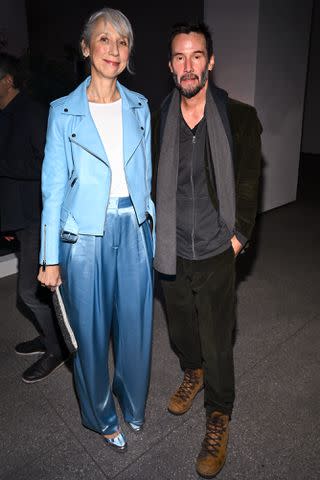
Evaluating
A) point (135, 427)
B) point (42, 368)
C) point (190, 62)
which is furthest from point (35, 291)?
point (190, 62)

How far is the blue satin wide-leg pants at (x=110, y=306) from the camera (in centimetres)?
177

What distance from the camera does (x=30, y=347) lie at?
2.96 metres

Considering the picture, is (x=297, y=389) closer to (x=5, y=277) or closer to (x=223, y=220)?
(x=223, y=220)

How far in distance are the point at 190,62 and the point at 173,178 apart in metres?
0.49

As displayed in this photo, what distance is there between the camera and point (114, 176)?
5.65 ft

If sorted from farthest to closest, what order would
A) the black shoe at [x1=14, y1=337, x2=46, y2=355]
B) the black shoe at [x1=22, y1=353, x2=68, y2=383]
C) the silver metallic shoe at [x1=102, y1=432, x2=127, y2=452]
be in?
the black shoe at [x1=14, y1=337, x2=46, y2=355] → the black shoe at [x1=22, y1=353, x2=68, y2=383] → the silver metallic shoe at [x1=102, y1=432, x2=127, y2=452]

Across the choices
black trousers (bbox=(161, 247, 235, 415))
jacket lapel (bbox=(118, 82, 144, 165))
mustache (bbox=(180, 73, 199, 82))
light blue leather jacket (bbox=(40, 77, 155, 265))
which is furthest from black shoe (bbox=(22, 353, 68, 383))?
mustache (bbox=(180, 73, 199, 82))

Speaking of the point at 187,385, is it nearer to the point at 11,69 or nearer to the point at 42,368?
the point at 42,368

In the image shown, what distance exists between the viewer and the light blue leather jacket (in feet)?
5.40

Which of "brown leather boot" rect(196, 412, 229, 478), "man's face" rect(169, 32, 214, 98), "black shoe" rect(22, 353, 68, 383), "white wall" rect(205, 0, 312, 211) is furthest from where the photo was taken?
"white wall" rect(205, 0, 312, 211)

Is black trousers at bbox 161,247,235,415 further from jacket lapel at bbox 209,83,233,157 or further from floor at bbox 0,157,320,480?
jacket lapel at bbox 209,83,233,157

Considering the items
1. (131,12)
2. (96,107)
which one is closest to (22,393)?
(96,107)

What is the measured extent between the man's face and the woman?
0.20m

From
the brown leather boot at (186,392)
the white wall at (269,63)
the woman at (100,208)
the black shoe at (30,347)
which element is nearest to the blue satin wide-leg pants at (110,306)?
the woman at (100,208)
